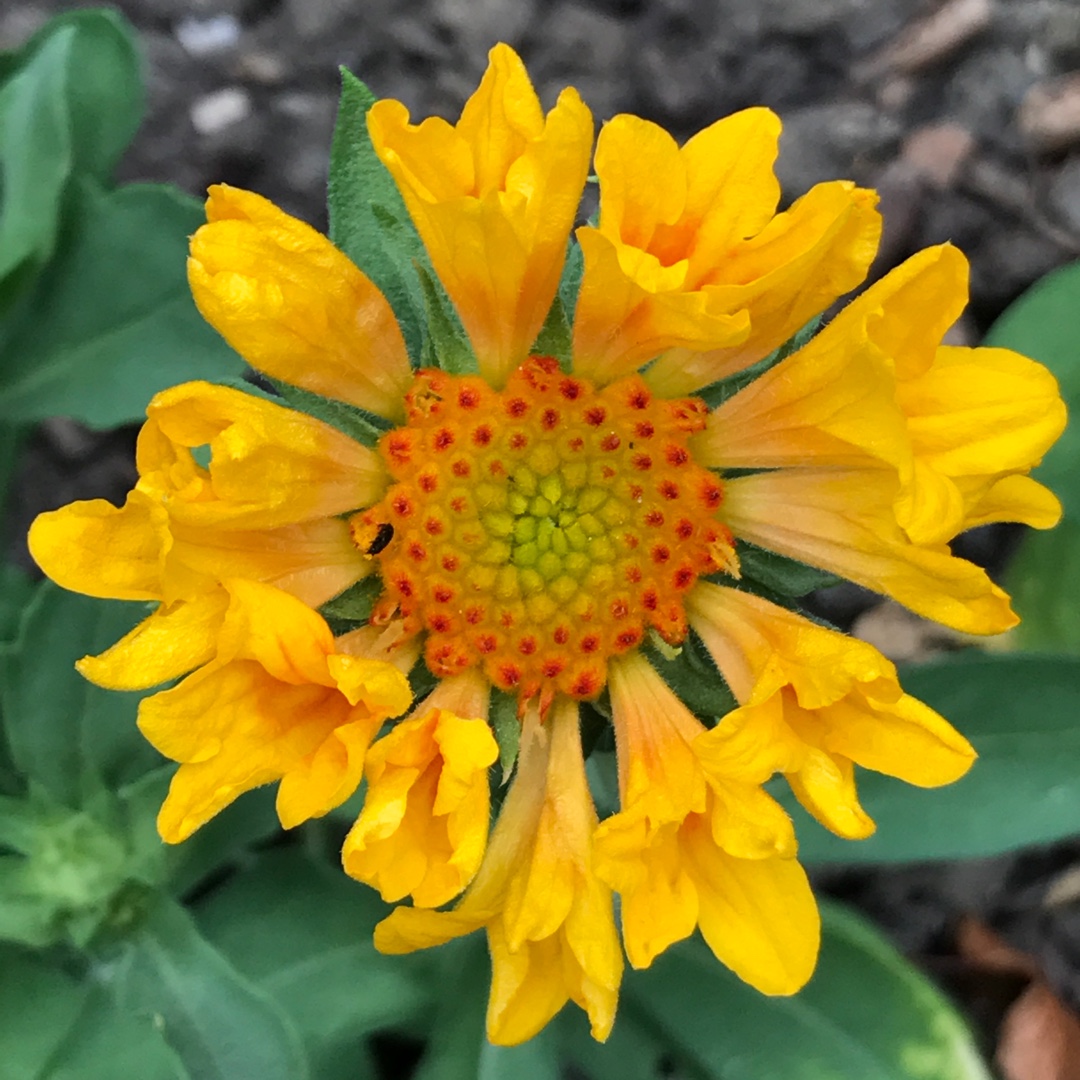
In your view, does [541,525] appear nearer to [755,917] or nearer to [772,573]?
[772,573]

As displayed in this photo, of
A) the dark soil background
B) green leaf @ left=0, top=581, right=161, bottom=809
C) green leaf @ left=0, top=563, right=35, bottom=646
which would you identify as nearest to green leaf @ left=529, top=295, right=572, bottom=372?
green leaf @ left=0, top=581, right=161, bottom=809

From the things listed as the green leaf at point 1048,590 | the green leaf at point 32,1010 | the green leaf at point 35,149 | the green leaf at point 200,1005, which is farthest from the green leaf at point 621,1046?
the green leaf at point 35,149

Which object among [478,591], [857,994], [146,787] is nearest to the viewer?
[478,591]

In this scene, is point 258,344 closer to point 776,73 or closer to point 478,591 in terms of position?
point 478,591

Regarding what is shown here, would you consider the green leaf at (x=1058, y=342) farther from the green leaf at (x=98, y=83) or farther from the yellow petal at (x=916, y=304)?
the green leaf at (x=98, y=83)

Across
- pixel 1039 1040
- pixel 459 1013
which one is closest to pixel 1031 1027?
pixel 1039 1040

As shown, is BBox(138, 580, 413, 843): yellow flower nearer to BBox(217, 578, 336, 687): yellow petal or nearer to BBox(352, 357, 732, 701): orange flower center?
BBox(217, 578, 336, 687): yellow petal

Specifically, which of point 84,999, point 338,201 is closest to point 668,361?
point 338,201
